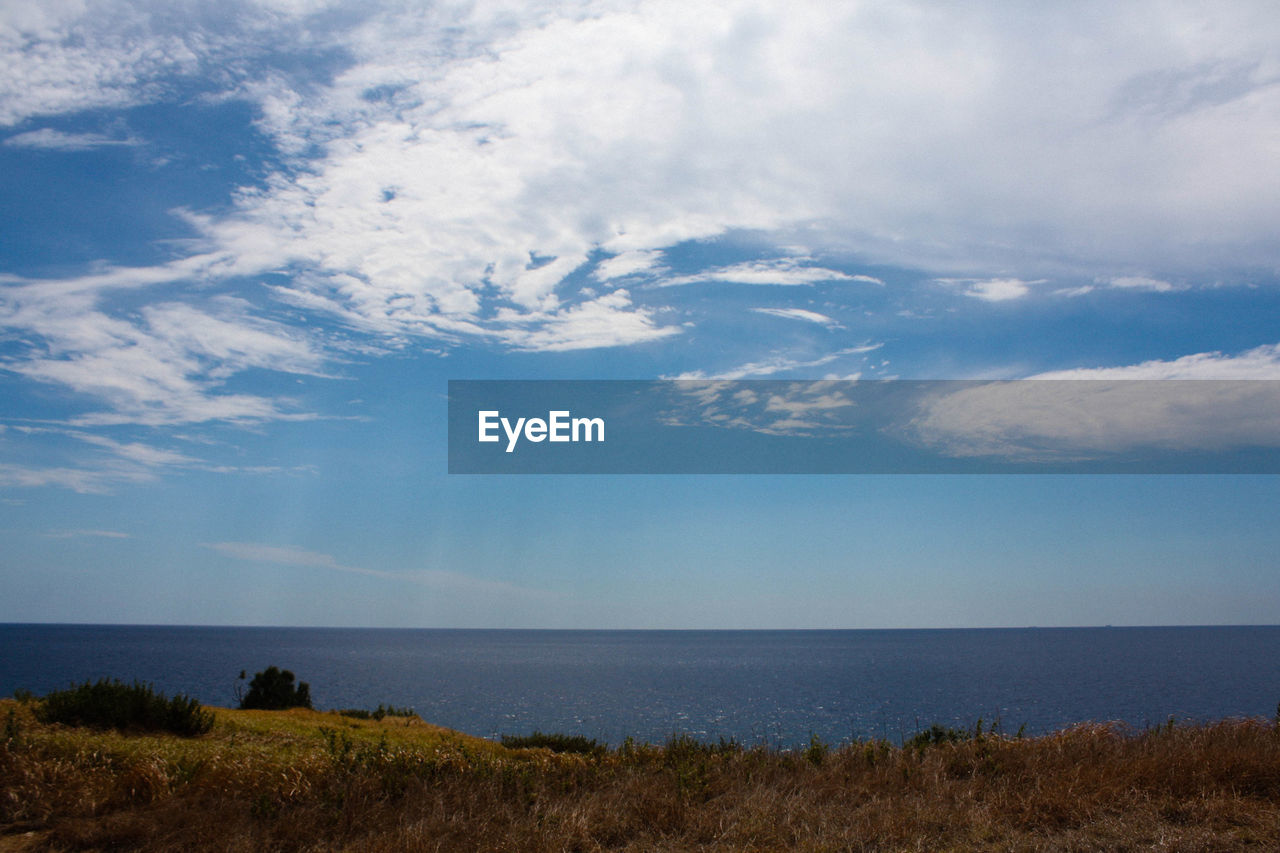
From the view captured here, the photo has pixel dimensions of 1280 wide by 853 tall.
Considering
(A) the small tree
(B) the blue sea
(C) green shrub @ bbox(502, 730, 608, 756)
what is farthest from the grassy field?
(A) the small tree

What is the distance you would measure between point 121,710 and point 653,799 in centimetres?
931

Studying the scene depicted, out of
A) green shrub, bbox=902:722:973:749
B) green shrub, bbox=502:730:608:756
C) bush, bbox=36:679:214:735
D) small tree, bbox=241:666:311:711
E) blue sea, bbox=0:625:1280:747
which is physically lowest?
blue sea, bbox=0:625:1280:747

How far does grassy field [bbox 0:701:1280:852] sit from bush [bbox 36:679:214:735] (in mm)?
2928

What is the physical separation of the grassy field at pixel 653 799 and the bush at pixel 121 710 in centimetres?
293

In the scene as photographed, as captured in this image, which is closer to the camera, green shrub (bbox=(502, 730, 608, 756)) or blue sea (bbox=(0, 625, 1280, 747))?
green shrub (bbox=(502, 730, 608, 756))

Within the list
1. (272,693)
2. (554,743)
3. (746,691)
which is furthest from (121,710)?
(746,691)

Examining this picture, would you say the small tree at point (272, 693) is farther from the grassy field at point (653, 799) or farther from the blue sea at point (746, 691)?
the grassy field at point (653, 799)

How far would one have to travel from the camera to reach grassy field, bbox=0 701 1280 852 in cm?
641

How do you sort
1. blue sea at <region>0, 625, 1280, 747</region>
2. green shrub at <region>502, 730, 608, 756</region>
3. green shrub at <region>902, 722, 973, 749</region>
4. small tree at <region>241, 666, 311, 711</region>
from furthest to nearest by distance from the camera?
blue sea at <region>0, 625, 1280, 747</region>, small tree at <region>241, 666, 311, 711</region>, green shrub at <region>502, 730, 608, 756</region>, green shrub at <region>902, 722, 973, 749</region>

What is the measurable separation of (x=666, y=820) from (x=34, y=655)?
176 m

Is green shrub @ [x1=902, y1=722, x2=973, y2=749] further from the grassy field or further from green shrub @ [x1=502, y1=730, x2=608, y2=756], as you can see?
green shrub @ [x1=502, y1=730, x2=608, y2=756]

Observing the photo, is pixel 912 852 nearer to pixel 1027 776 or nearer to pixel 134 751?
pixel 1027 776

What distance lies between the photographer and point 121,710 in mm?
12078

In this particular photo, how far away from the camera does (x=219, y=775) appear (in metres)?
7.59
